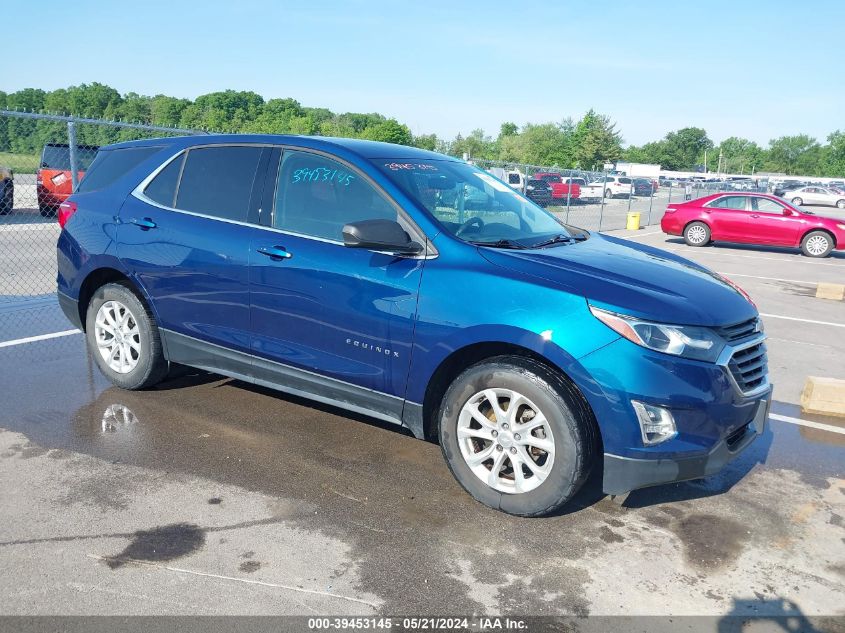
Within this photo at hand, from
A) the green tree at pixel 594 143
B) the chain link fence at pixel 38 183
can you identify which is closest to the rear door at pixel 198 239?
the chain link fence at pixel 38 183

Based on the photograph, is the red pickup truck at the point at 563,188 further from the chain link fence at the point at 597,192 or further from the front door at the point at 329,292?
the front door at the point at 329,292

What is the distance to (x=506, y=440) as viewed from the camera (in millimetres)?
3672

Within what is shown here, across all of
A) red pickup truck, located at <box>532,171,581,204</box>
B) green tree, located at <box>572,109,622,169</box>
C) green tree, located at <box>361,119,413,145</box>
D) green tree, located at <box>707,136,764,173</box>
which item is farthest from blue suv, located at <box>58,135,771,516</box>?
green tree, located at <box>707,136,764,173</box>

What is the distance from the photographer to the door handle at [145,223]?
4963 mm

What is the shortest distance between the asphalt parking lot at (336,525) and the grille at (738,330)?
0.96m

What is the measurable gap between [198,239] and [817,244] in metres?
16.7

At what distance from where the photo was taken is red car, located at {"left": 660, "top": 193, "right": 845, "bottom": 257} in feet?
57.1

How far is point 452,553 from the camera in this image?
132 inches

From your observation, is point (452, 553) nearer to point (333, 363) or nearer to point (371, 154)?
point (333, 363)

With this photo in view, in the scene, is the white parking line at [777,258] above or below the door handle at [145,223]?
below

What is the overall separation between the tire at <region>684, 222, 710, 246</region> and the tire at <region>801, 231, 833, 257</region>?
2164mm

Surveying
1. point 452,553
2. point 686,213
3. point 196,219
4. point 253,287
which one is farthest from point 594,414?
point 686,213

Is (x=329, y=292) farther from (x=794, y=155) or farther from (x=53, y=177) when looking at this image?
(x=794, y=155)

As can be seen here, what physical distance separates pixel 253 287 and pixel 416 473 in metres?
1.48
